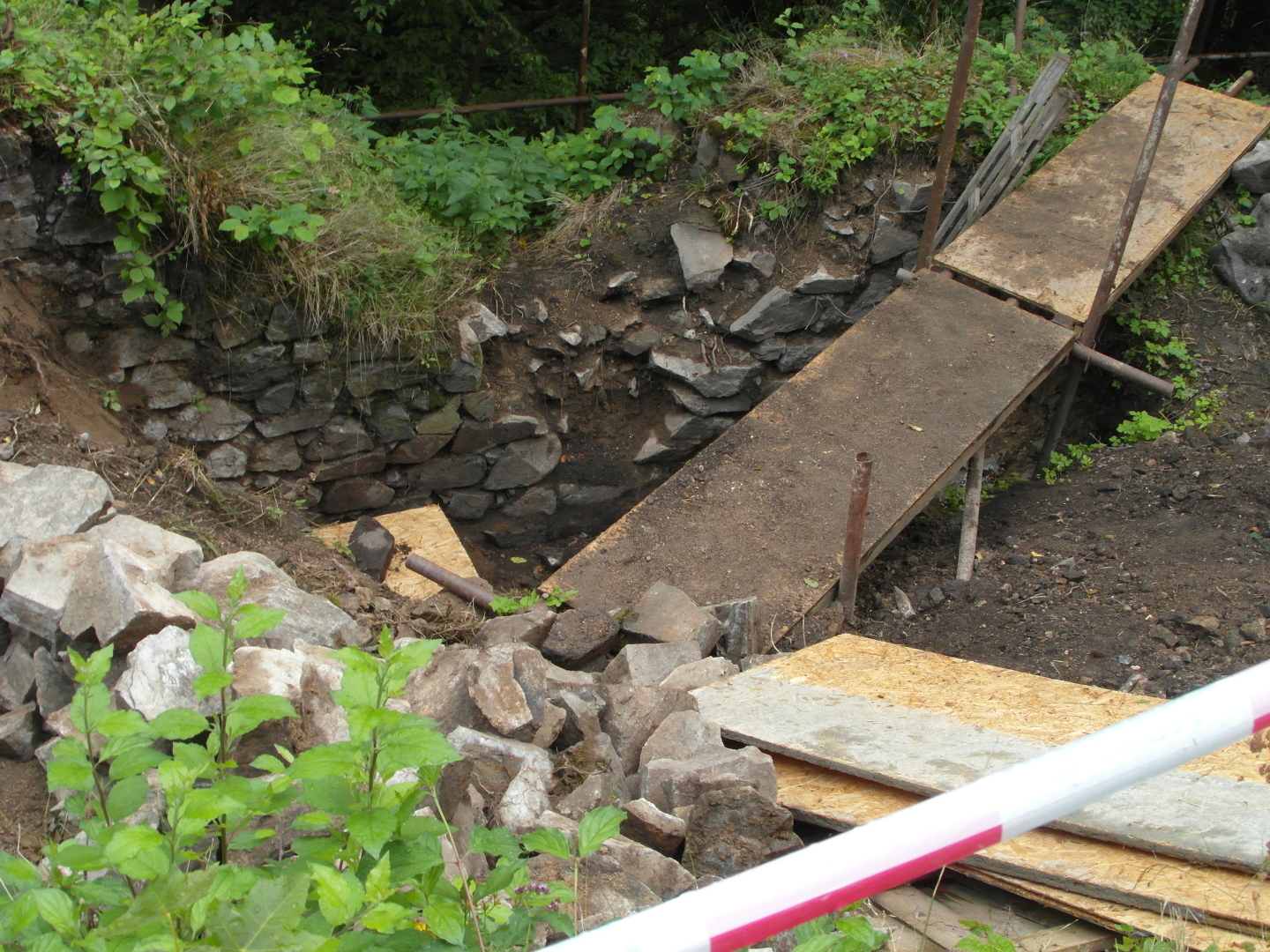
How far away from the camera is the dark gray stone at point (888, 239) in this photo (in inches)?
211

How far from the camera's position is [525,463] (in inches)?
200

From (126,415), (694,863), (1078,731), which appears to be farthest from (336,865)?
(126,415)

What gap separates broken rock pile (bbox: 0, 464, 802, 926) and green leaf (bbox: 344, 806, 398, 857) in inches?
26.2

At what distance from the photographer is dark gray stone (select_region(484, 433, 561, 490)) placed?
5047mm

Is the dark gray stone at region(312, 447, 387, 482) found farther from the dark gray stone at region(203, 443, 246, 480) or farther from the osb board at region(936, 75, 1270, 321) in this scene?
the osb board at region(936, 75, 1270, 321)

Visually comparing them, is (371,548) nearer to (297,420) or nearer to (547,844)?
(297,420)

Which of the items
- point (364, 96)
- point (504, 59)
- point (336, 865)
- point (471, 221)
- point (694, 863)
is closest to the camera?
point (336, 865)

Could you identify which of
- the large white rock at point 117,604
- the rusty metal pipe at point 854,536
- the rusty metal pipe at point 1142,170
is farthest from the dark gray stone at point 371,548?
the rusty metal pipe at point 1142,170

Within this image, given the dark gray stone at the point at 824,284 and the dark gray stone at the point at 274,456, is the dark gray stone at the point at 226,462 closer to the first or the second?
the dark gray stone at the point at 274,456

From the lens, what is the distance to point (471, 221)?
5.02 m

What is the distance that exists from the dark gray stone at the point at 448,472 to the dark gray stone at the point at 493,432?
0.18 ft

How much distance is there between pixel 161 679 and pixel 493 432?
9.58 feet

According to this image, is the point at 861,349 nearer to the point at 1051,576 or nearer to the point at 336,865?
the point at 1051,576

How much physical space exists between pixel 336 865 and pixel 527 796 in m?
0.86
